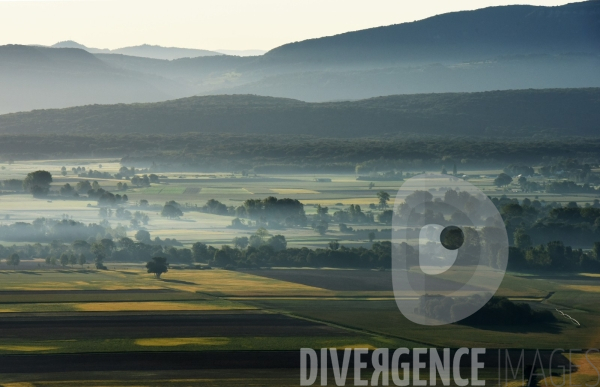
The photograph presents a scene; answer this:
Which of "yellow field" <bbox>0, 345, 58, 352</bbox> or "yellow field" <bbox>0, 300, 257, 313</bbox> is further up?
"yellow field" <bbox>0, 300, 257, 313</bbox>

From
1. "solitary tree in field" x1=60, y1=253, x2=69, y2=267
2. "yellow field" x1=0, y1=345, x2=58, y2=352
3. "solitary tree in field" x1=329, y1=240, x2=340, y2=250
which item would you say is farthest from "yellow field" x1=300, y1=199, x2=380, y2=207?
"yellow field" x1=0, y1=345, x2=58, y2=352

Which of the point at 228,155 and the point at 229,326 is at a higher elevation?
the point at 228,155

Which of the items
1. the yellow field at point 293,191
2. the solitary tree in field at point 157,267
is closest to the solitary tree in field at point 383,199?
the yellow field at point 293,191

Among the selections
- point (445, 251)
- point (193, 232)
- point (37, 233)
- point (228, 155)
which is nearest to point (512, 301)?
point (445, 251)

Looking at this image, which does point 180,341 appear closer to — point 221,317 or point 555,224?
point 221,317

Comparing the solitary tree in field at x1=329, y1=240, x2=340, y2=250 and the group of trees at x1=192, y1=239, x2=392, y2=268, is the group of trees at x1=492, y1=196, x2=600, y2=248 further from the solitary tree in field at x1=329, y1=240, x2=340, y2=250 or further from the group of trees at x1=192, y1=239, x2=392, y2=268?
the solitary tree in field at x1=329, y1=240, x2=340, y2=250

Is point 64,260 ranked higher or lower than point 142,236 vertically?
lower

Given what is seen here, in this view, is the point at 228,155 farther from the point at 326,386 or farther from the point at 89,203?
the point at 326,386

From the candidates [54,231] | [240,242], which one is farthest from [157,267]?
[54,231]
